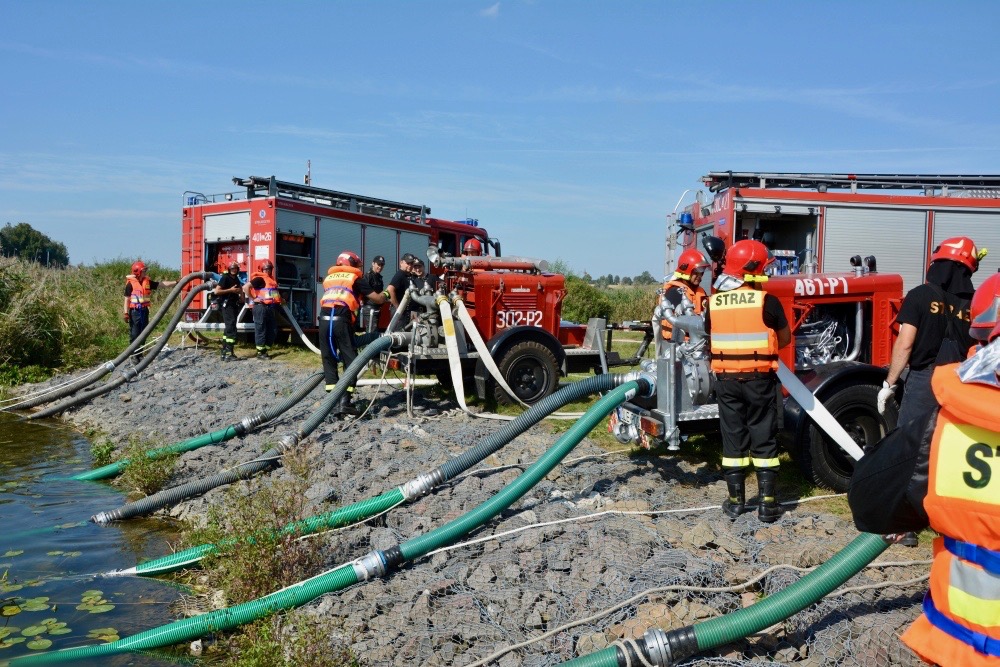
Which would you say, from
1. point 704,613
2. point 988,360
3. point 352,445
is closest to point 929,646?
point 988,360

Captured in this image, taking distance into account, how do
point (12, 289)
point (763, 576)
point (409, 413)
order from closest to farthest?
point (763, 576)
point (409, 413)
point (12, 289)

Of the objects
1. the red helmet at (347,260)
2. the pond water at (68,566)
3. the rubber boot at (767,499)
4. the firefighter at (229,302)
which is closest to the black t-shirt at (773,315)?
the rubber boot at (767,499)

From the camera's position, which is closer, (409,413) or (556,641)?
(556,641)

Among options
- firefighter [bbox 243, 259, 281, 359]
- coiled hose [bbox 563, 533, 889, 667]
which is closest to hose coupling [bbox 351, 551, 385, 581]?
coiled hose [bbox 563, 533, 889, 667]

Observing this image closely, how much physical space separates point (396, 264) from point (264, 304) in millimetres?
4257

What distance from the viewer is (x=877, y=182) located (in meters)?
12.7

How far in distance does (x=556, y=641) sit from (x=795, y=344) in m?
3.69

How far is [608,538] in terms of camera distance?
457cm

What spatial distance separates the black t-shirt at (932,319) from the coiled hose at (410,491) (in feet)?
6.06

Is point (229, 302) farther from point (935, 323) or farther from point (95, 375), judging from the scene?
point (935, 323)

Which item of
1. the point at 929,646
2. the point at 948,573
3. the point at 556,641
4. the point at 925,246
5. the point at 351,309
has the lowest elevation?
the point at 556,641

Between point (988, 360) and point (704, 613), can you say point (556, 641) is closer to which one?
point (704, 613)

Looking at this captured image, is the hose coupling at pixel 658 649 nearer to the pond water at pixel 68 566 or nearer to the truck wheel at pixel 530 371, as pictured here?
the pond water at pixel 68 566

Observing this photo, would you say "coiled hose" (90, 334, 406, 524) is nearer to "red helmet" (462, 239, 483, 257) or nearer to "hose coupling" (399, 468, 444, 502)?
"hose coupling" (399, 468, 444, 502)
